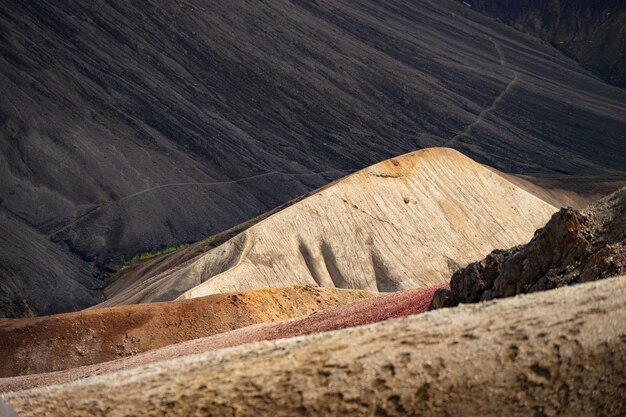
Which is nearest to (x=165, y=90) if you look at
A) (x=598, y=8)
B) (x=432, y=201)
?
(x=432, y=201)

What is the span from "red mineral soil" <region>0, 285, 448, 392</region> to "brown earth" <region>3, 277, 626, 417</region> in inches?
381

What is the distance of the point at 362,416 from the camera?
34.1 ft

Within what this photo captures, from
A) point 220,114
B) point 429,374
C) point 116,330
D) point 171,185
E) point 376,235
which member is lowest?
point 171,185

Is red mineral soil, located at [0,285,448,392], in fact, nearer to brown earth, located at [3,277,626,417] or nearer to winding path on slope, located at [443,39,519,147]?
brown earth, located at [3,277,626,417]

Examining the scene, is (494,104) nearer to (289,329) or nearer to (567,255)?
(289,329)

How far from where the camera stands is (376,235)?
48812 mm

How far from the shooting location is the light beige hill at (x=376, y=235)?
149ft

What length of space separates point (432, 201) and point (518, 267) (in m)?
34.1

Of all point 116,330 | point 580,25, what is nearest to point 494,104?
point 580,25

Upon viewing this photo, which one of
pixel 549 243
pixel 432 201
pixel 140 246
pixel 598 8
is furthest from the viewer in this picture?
pixel 598 8

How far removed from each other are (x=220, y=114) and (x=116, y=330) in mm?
53931

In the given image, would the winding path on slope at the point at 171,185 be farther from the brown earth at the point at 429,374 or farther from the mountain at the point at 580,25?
the brown earth at the point at 429,374

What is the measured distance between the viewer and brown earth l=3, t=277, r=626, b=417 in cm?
1039

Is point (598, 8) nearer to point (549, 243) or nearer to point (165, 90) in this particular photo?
point (165, 90)
